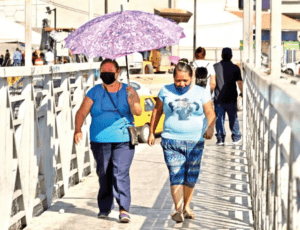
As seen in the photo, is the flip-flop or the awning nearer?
the flip-flop

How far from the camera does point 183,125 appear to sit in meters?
7.41

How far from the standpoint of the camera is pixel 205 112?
754 cm

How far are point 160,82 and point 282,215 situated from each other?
4014 cm

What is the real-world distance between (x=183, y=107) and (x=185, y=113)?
0.06 metres

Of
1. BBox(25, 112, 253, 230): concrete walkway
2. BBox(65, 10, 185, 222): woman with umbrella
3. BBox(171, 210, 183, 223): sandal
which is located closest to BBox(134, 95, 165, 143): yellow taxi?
BBox(25, 112, 253, 230): concrete walkway

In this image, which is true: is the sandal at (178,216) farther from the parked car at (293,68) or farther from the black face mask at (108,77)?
the parked car at (293,68)

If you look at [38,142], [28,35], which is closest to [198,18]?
[38,142]

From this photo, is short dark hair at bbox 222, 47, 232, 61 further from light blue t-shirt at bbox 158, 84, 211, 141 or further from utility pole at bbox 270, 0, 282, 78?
utility pole at bbox 270, 0, 282, 78

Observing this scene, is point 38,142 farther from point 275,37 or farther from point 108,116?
point 275,37

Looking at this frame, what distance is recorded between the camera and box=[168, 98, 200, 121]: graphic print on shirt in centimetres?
738

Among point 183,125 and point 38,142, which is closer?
point 183,125

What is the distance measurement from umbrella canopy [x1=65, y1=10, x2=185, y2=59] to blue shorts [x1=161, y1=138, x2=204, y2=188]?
94 cm

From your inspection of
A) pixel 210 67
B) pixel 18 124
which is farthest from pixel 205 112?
pixel 210 67

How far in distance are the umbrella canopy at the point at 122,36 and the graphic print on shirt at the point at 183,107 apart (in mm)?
623
